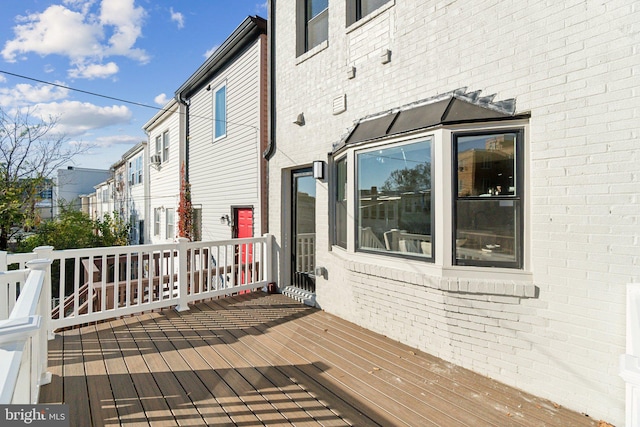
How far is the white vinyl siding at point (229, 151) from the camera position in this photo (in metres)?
6.91

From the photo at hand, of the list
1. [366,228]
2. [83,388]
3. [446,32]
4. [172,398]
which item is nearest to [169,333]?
[83,388]

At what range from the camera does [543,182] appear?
9.34ft

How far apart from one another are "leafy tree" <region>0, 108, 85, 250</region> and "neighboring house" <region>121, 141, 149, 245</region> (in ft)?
12.5

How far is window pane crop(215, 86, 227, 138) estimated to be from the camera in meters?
8.12

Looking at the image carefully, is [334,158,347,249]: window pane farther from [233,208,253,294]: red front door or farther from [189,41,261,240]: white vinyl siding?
[233,208,253,294]: red front door

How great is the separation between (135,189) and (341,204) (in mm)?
14218

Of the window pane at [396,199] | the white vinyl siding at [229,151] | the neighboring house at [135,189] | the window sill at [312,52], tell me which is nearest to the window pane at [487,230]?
the window pane at [396,199]

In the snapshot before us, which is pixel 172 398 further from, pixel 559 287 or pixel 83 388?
pixel 559 287

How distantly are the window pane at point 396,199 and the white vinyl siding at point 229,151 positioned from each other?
A: 10.2 feet

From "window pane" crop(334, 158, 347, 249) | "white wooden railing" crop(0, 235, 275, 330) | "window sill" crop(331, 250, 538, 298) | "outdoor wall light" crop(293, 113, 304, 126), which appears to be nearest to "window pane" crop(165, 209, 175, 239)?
"white wooden railing" crop(0, 235, 275, 330)

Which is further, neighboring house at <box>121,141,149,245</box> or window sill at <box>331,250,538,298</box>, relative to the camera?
neighboring house at <box>121,141,149,245</box>

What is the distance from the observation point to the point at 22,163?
32.6ft

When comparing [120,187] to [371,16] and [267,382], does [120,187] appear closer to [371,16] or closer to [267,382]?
[371,16]

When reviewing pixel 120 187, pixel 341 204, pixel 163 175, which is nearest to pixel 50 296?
pixel 341 204
